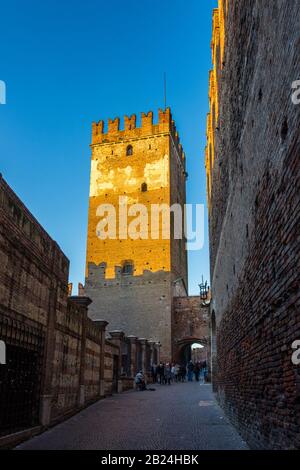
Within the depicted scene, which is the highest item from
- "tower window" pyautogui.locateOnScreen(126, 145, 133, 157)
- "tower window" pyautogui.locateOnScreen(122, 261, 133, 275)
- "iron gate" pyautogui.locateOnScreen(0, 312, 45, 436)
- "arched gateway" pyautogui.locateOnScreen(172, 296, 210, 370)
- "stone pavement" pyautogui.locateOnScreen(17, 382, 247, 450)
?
"tower window" pyautogui.locateOnScreen(126, 145, 133, 157)

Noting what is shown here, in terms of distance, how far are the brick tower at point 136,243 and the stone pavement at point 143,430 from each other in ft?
61.9

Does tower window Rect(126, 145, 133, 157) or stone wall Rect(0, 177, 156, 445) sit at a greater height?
tower window Rect(126, 145, 133, 157)

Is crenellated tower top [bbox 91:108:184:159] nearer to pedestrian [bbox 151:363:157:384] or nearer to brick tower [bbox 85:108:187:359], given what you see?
brick tower [bbox 85:108:187:359]

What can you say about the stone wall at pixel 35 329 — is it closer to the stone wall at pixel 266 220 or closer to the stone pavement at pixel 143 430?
the stone pavement at pixel 143 430

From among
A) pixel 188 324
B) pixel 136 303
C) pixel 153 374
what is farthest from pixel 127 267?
pixel 153 374

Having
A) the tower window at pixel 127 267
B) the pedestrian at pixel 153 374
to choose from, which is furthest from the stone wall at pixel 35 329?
the tower window at pixel 127 267

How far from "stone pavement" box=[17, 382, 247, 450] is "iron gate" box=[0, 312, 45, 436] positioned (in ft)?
1.48

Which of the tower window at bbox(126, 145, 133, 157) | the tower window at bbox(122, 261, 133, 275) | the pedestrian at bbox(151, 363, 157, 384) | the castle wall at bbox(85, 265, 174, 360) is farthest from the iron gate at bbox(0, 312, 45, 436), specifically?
the tower window at bbox(126, 145, 133, 157)

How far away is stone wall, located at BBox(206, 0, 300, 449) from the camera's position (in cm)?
407

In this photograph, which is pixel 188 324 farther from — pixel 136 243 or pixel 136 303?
pixel 136 243

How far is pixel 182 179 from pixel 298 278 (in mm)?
37726

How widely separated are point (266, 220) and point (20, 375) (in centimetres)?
492
